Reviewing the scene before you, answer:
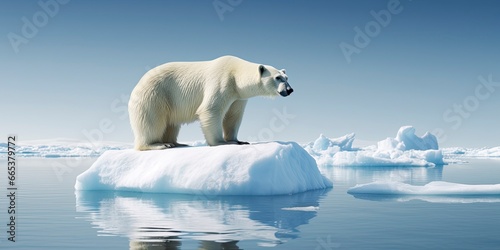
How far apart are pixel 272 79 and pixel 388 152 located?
36.7 m

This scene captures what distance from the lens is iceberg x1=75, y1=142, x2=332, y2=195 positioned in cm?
1235

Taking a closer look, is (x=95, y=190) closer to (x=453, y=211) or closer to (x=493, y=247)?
(x=453, y=211)

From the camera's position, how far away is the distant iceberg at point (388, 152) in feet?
137

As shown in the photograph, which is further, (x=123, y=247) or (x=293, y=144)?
(x=293, y=144)

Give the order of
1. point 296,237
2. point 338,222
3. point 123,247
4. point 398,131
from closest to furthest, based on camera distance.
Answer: point 123,247 < point 296,237 < point 338,222 < point 398,131

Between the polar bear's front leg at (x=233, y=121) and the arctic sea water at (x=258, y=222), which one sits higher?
the polar bear's front leg at (x=233, y=121)

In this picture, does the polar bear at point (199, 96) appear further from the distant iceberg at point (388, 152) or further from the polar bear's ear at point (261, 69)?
the distant iceberg at point (388, 152)

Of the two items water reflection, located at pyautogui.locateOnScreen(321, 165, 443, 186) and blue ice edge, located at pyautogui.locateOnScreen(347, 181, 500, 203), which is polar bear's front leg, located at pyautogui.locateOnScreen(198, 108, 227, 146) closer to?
blue ice edge, located at pyautogui.locateOnScreen(347, 181, 500, 203)

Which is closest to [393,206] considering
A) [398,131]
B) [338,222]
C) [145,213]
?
[338,222]

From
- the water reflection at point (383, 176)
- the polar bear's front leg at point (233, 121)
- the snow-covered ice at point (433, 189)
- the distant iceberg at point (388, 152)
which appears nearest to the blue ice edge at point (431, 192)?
the snow-covered ice at point (433, 189)

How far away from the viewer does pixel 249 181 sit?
40.4 ft

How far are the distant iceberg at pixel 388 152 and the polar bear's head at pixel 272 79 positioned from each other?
29.9 meters

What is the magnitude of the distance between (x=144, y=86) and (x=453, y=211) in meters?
7.43

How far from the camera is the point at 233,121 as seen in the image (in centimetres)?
1296
